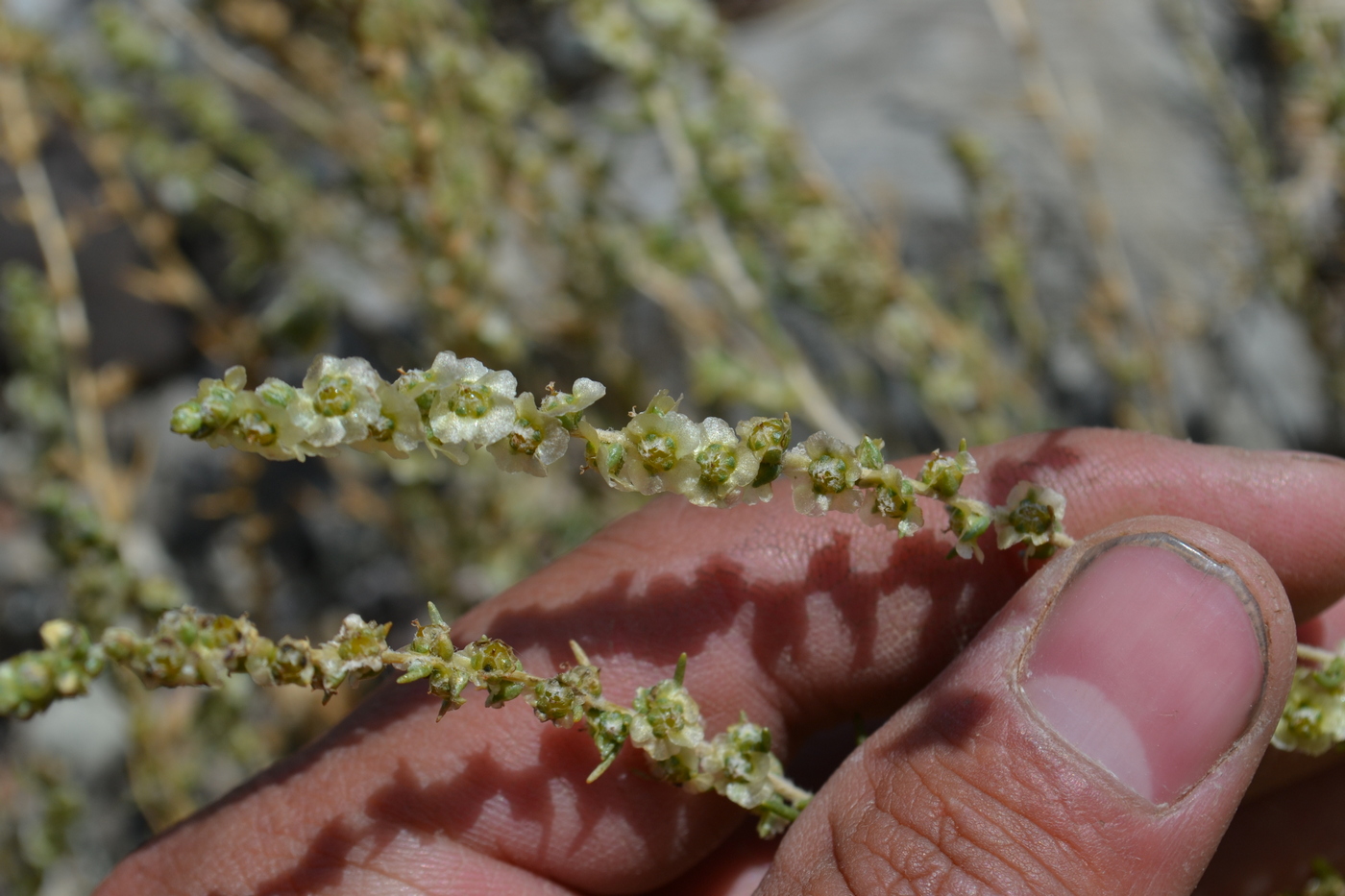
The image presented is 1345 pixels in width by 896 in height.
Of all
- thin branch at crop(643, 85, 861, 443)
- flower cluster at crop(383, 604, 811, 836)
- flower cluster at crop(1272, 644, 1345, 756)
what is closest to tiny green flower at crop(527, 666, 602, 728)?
flower cluster at crop(383, 604, 811, 836)

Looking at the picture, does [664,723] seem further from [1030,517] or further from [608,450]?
[1030,517]

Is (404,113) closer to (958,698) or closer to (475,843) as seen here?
(475,843)

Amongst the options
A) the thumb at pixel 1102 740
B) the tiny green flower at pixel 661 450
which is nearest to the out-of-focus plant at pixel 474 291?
the thumb at pixel 1102 740

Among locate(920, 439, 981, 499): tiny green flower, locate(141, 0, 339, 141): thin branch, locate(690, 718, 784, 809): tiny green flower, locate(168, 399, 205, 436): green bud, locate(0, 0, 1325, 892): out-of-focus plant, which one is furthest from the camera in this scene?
locate(141, 0, 339, 141): thin branch

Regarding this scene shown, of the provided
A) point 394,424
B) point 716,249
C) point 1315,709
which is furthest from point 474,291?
point 1315,709

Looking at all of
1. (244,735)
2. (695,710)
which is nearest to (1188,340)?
(695,710)

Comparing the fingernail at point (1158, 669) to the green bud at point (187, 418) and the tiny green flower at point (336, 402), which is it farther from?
the green bud at point (187, 418)

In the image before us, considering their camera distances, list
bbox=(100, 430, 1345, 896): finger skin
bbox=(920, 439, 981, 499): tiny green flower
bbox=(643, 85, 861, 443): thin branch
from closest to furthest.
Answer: bbox=(920, 439, 981, 499): tiny green flower → bbox=(100, 430, 1345, 896): finger skin → bbox=(643, 85, 861, 443): thin branch

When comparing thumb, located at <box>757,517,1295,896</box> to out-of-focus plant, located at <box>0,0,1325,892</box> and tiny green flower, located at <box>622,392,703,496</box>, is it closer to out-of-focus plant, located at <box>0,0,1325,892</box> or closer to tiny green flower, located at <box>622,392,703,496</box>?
out-of-focus plant, located at <box>0,0,1325,892</box>
